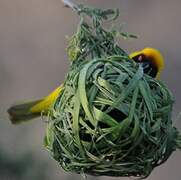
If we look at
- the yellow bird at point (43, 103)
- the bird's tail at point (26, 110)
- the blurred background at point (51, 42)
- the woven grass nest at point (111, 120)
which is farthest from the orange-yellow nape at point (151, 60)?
the blurred background at point (51, 42)

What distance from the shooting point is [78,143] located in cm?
185

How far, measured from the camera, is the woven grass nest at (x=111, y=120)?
6.03 ft

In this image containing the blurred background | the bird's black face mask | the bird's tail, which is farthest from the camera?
the blurred background

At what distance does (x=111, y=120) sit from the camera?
5.99 feet

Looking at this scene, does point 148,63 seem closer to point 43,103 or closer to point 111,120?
point 43,103

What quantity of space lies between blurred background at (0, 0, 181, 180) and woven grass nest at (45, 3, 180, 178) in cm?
194

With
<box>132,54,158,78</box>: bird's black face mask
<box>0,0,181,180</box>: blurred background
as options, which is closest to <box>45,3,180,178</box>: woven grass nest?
<box>132,54,158,78</box>: bird's black face mask

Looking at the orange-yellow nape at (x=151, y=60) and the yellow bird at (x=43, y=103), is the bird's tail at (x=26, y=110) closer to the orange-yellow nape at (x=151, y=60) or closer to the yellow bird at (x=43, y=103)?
the yellow bird at (x=43, y=103)

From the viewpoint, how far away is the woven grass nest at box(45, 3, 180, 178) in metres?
1.84

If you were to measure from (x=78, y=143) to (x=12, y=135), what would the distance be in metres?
1.64

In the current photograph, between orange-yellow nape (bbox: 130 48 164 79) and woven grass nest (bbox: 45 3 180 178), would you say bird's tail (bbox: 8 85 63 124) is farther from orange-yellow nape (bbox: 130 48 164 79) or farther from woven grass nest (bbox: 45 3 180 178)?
woven grass nest (bbox: 45 3 180 178)

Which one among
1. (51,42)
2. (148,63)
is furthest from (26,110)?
(51,42)

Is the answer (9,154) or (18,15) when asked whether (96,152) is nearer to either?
(9,154)

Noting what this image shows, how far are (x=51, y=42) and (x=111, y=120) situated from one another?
246 centimetres
